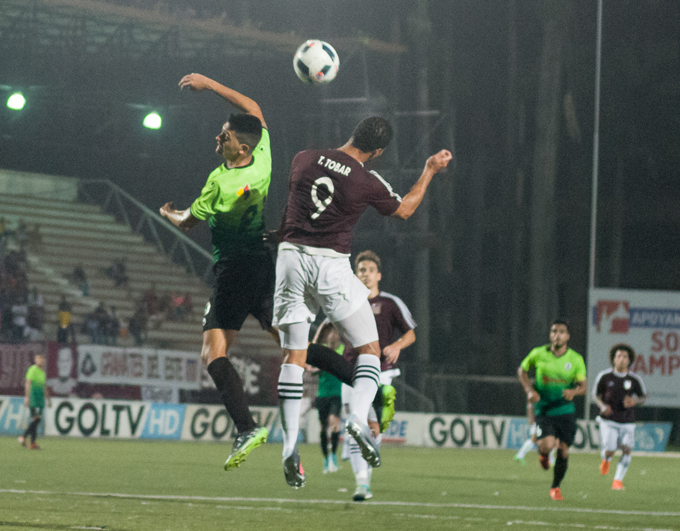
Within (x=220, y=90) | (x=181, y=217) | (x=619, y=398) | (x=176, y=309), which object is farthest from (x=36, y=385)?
(x=220, y=90)

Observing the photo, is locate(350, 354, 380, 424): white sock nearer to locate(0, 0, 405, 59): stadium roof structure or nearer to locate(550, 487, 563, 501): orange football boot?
locate(550, 487, 563, 501): orange football boot

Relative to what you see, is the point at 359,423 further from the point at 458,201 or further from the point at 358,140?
the point at 458,201

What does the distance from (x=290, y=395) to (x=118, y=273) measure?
24401 mm

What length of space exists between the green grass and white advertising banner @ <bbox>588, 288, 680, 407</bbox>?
862cm

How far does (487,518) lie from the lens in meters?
10.0

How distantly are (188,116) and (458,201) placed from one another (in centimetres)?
890

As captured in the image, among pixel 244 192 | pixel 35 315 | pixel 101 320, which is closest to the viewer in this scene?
pixel 244 192

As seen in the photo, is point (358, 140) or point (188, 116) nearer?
point (358, 140)

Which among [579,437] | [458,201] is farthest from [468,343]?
[579,437]

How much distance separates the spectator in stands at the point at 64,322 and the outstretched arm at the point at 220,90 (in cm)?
1861

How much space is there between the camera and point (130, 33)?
3119cm

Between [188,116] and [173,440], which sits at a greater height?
[188,116]

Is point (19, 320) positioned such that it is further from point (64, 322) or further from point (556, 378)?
point (556, 378)

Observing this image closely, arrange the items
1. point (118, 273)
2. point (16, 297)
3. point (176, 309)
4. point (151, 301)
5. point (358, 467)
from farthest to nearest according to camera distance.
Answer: point (118, 273) < point (176, 309) < point (151, 301) < point (16, 297) < point (358, 467)
